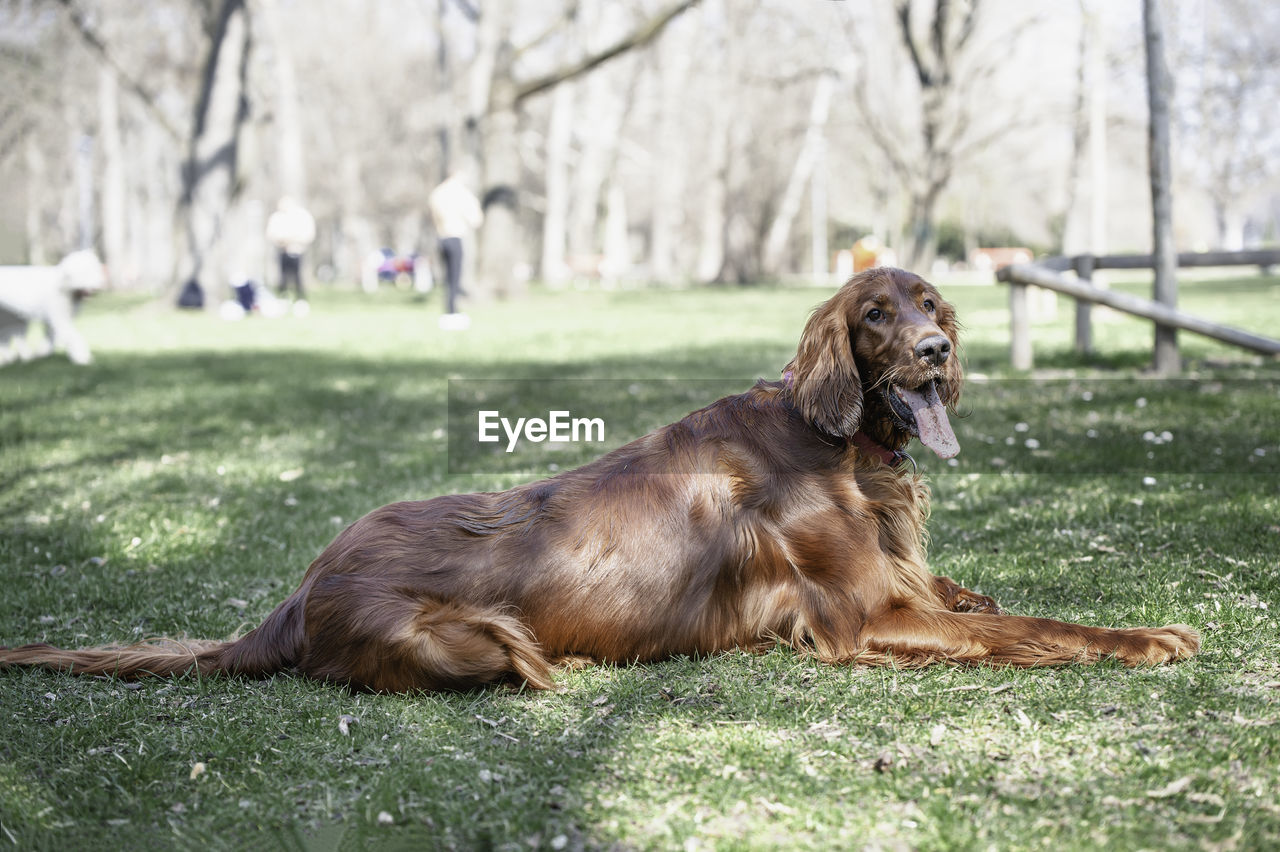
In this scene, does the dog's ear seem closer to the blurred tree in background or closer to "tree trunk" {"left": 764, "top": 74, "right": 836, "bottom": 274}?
the blurred tree in background

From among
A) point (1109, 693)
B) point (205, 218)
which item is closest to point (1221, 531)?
point (1109, 693)

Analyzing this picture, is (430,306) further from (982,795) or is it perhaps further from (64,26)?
(982,795)

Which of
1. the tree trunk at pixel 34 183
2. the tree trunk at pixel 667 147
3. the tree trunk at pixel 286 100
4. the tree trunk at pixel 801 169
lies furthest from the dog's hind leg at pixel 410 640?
the tree trunk at pixel 34 183

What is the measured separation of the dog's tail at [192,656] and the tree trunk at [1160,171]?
320 inches

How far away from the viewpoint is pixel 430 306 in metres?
24.7

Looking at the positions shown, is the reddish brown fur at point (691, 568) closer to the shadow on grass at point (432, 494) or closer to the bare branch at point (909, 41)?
the shadow on grass at point (432, 494)

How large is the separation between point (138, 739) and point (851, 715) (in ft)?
6.60

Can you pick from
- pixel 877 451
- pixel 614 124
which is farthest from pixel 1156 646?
pixel 614 124

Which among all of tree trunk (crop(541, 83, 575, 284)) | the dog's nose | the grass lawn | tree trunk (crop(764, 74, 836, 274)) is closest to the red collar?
the dog's nose

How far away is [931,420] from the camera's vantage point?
3.53 m

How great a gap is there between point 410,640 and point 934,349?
1.78 meters

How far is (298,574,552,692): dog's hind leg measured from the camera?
332cm

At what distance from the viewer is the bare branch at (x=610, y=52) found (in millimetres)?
20031

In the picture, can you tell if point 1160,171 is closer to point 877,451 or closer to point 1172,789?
point 877,451
